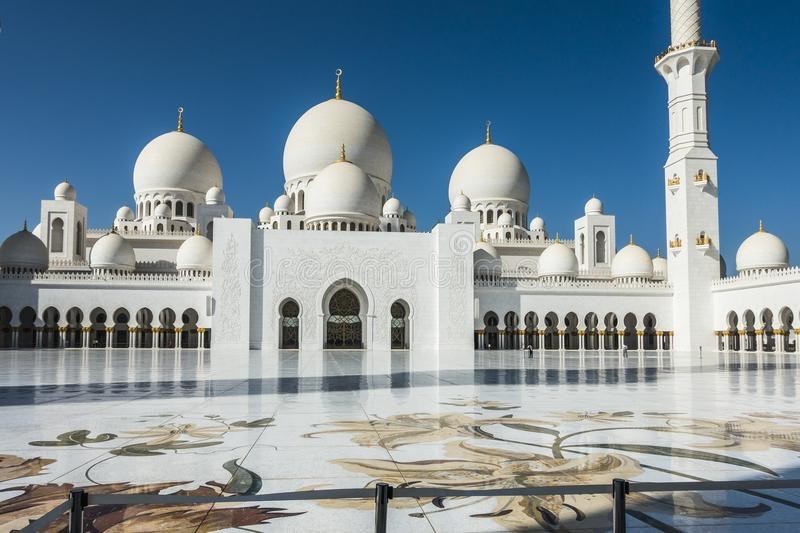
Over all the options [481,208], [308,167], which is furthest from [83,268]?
[481,208]

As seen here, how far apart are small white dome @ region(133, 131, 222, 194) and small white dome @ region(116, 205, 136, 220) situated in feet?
3.17

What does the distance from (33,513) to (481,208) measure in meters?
30.5

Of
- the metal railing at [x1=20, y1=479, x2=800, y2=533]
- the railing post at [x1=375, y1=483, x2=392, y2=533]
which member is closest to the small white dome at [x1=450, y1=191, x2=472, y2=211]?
the metal railing at [x1=20, y1=479, x2=800, y2=533]

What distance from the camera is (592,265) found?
102 ft

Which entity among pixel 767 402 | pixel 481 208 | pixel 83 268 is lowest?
pixel 767 402

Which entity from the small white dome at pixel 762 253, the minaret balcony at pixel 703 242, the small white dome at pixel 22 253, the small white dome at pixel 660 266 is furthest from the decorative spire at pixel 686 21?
the small white dome at pixel 22 253

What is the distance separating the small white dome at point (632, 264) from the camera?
27797 mm

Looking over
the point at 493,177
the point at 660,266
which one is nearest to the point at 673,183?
the point at 493,177

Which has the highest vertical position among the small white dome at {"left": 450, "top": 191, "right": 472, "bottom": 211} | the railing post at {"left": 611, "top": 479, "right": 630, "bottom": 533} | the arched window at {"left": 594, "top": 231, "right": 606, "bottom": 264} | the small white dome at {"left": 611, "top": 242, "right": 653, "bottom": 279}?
the small white dome at {"left": 450, "top": 191, "right": 472, "bottom": 211}

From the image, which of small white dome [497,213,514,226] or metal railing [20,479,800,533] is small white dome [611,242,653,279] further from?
metal railing [20,479,800,533]

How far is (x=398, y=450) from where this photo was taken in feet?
13.2

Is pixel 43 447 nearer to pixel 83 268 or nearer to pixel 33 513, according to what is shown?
pixel 33 513

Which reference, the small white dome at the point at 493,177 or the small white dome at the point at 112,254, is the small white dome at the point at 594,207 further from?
the small white dome at the point at 112,254

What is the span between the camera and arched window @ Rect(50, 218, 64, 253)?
93.8 ft
